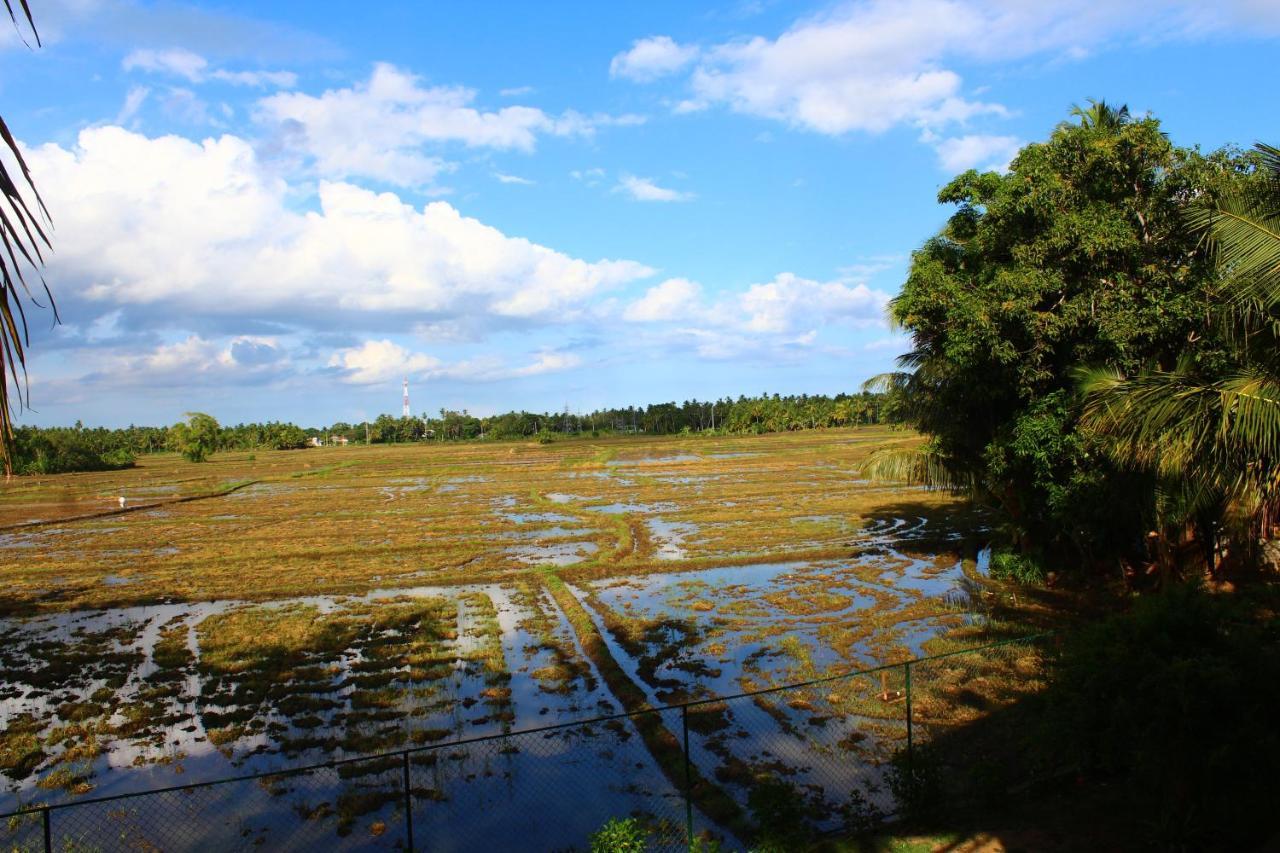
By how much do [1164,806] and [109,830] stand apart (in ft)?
38.1

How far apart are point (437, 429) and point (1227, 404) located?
169600mm

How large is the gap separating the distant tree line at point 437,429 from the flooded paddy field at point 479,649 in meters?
63.8

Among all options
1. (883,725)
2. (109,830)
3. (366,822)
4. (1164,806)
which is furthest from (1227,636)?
(109,830)

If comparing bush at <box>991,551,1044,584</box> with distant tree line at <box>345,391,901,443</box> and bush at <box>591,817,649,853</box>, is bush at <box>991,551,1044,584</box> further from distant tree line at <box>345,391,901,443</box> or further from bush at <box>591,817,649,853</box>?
distant tree line at <box>345,391,901,443</box>

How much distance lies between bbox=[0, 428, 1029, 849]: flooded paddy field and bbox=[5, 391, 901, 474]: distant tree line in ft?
209

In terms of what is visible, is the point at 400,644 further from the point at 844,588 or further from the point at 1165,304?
the point at 1165,304

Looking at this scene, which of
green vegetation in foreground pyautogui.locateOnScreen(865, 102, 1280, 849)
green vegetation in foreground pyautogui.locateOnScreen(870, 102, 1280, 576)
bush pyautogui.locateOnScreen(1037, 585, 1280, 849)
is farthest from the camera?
green vegetation in foreground pyautogui.locateOnScreen(870, 102, 1280, 576)

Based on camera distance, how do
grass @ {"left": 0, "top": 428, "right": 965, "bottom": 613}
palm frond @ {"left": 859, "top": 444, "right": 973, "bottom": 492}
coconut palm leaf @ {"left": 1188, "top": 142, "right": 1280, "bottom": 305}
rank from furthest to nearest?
grass @ {"left": 0, "top": 428, "right": 965, "bottom": 613} < palm frond @ {"left": 859, "top": 444, "right": 973, "bottom": 492} < coconut palm leaf @ {"left": 1188, "top": 142, "right": 1280, "bottom": 305}

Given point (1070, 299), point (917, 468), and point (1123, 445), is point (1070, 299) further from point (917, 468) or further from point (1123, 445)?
point (917, 468)

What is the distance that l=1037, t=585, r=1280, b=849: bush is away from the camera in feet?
22.2

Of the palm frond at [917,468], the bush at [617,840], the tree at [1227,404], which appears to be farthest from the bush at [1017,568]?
the bush at [617,840]

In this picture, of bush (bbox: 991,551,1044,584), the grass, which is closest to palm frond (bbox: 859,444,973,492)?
bush (bbox: 991,551,1044,584)

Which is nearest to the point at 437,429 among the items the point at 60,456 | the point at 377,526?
the point at 60,456

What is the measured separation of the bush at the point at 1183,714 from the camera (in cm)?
677
